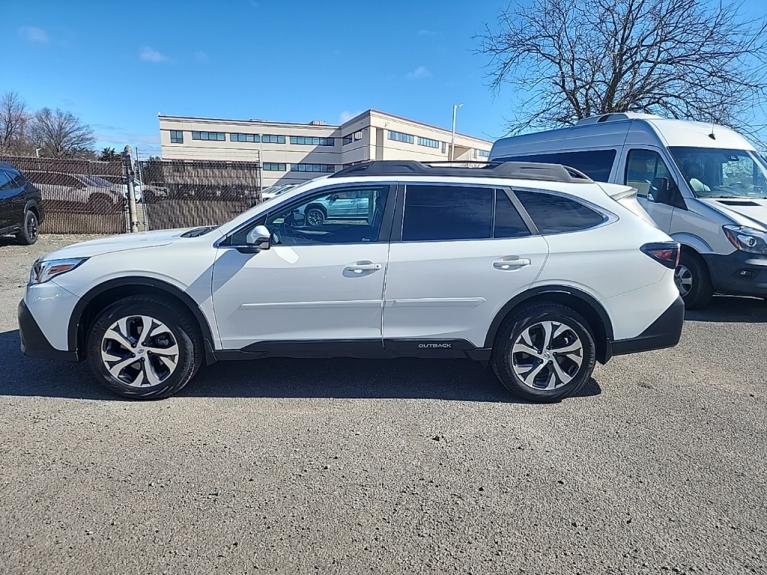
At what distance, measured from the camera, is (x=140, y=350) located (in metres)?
3.57

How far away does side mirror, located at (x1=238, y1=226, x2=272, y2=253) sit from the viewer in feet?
11.1

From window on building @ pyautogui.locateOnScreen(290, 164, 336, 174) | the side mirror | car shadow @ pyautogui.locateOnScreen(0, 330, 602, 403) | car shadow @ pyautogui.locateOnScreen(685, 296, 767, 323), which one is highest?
window on building @ pyautogui.locateOnScreen(290, 164, 336, 174)

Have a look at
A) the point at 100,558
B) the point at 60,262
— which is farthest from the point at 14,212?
the point at 100,558

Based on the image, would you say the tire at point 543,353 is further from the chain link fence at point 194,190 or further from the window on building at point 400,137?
the window on building at point 400,137

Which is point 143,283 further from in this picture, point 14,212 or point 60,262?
point 14,212

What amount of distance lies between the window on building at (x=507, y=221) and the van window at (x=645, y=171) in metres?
4.18

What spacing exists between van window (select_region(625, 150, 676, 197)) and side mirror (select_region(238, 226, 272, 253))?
228 inches

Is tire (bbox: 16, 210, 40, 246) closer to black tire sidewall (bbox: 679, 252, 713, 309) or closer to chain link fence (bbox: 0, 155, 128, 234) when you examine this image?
chain link fence (bbox: 0, 155, 128, 234)

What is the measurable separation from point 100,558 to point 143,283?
6.26ft

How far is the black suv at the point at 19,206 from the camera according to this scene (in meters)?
9.71

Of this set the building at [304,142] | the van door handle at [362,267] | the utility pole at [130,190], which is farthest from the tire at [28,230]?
the building at [304,142]

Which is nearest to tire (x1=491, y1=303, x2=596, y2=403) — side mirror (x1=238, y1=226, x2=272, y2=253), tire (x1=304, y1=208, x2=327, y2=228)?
tire (x1=304, y1=208, x2=327, y2=228)

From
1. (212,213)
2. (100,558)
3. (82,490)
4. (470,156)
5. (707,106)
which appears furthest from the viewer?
(470,156)

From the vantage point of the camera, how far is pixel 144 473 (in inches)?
108
